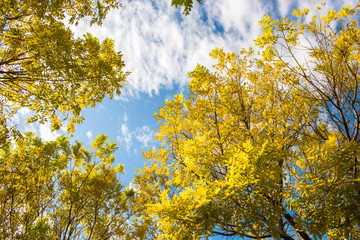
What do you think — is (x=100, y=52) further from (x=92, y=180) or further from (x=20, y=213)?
(x=20, y=213)

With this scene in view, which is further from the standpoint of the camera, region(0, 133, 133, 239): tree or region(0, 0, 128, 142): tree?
region(0, 133, 133, 239): tree

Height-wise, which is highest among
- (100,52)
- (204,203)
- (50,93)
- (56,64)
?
(100,52)

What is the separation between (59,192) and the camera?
599 cm

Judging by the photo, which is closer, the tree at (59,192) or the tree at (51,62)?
the tree at (51,62)

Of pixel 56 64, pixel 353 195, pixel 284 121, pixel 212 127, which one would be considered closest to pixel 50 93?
pixel 56 64

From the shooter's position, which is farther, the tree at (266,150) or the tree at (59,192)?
the tree at (59,192)

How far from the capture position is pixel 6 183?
4.95 metres

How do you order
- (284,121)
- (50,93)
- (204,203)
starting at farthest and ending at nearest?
(284,121) → (50,93) → (204,203)

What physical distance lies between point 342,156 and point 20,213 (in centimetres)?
787

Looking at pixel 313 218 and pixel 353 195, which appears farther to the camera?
pixel 313 218

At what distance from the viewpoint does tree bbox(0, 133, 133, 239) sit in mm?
4871

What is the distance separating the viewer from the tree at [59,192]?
4.87 meters

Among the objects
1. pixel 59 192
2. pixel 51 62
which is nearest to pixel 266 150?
pixel 51 62

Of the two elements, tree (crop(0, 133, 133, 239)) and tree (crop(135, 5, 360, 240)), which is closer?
tree (crop(135, 5, 360, 240))
